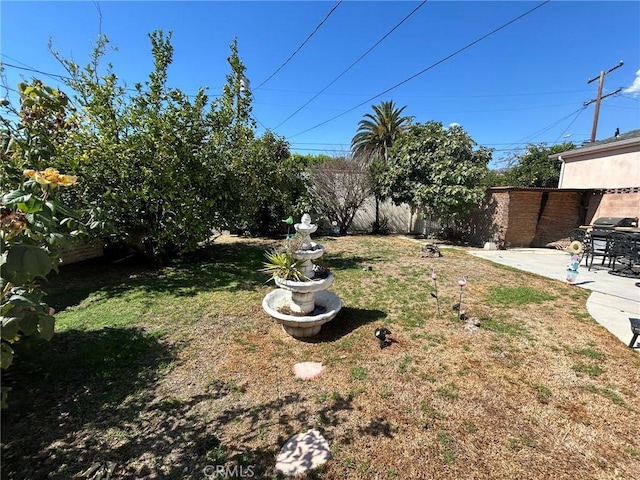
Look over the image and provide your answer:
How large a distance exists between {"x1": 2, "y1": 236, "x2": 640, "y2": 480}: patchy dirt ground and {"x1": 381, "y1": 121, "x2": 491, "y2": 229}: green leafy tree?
5920 millimetres

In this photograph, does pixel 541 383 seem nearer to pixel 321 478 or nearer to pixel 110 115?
pixel 321 478

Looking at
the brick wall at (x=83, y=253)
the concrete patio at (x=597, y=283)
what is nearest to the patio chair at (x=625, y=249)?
the concrete patio at (x=597, y=283)

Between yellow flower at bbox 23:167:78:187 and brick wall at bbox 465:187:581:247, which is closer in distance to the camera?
yellow flower at bbox 23:167:78:187

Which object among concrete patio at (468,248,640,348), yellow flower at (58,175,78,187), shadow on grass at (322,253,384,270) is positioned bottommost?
shadow on grass at (322,253,384,270)

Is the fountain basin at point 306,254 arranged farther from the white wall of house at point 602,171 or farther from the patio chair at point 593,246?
the white wall of house at point 602,171

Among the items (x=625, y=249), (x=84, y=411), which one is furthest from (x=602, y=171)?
(x=84, y=411)

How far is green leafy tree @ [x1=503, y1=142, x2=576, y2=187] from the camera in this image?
1817cm

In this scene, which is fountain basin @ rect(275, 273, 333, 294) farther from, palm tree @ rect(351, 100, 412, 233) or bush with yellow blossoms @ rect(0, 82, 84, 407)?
palm tree @ rect(351, 100, 412, 233)

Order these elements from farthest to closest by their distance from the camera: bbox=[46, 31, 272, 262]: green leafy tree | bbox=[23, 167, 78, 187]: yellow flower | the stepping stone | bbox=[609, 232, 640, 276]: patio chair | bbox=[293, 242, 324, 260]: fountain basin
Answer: bbox=[609, 232, 640, 276]: patio chair → bbox=[46, 31, 272, 262]: green leafy tree → bbox=[293, 242, 324, 260]: fountain basin → the stepping stone → bbox=[23, 167, 78, 187]: yellow flower

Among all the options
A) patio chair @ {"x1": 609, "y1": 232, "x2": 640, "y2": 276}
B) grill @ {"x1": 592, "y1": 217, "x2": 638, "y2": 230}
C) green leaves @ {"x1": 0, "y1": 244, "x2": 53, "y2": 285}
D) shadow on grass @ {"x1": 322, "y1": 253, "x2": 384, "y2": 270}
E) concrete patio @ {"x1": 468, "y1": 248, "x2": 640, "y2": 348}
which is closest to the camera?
green leaves @ {"x1": 0, "y1": 244, "x2": 53, "y2": 285}

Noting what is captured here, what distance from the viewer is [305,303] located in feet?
12.4

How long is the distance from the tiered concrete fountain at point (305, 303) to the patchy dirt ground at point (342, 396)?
236mm

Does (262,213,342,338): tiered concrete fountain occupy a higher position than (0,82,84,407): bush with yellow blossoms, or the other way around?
(0,82,84,407): bush with yellow blossoms

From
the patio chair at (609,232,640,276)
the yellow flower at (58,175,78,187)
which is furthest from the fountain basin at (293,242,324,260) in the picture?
the patio chair at (609,232,640,276)
